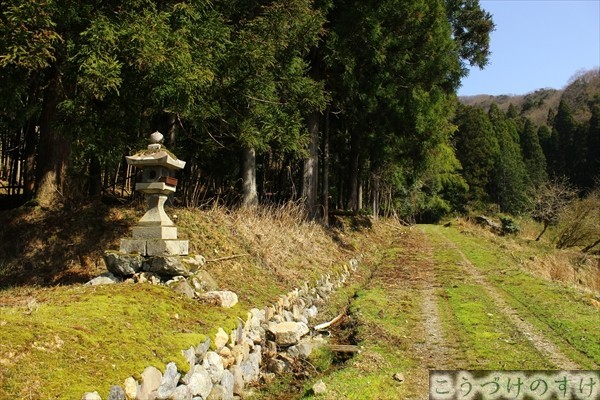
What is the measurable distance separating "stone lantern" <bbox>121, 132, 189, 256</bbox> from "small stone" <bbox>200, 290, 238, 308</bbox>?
0.66 m

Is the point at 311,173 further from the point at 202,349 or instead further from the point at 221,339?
the point at 202,349

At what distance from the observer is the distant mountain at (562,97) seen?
62.0m

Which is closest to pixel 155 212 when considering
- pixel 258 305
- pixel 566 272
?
pixel 258 305

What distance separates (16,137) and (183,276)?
11.6 meters

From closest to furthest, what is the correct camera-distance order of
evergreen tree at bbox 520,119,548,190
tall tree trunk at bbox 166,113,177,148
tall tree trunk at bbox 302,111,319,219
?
tall tree trunk at bbox 166,113,177,148, tall tree trunk at bbox 302,111,319,219, evergreen tree at bbox 520,119,548,190

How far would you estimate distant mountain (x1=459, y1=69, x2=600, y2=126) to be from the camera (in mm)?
62000

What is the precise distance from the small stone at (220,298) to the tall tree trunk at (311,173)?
825 cm

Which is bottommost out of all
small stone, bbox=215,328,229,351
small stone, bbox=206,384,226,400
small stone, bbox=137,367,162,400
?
small stone, bbox=206,384,226,400

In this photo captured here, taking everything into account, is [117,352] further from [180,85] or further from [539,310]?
[539,310]

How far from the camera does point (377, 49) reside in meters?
12.4

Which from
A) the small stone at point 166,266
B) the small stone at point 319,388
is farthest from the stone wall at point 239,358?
the small stone at point 166,266

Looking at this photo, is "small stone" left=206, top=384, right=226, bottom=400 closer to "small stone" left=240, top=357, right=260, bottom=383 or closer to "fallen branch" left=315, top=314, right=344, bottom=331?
"small stone" left=240, top=357, right=260, bottom=383

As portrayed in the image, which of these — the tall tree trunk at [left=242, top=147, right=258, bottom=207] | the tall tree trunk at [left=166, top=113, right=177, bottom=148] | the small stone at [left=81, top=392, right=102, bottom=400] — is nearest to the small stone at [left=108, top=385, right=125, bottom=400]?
the small stone at [left=81, top=392, right=102, bottom=400]

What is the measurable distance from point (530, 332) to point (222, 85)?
6387 mm
